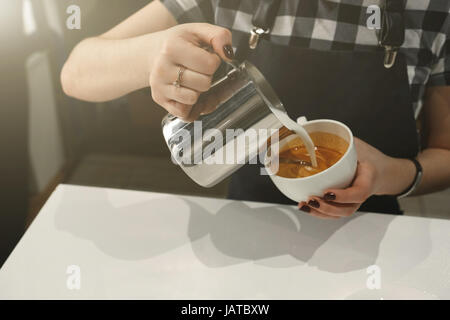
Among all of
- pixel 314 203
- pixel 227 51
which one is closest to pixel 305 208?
pixel 314 203

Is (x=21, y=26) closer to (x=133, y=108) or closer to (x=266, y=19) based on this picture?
(x=133, y=108)

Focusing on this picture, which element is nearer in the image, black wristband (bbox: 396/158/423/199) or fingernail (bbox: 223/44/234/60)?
fingernail (bbox: 223/44/234/60)

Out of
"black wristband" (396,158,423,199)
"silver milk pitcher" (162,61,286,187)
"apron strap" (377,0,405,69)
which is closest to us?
Result: "silver milk pitcher" (162,61,286,187)

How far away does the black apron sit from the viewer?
714 millimetres

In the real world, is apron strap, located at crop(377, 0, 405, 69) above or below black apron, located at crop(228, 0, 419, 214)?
above

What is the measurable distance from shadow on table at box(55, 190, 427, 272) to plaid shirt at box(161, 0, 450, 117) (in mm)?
276

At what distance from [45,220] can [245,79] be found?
0.45 meters

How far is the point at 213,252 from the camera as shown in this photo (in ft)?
2.22

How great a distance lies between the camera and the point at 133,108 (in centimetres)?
89

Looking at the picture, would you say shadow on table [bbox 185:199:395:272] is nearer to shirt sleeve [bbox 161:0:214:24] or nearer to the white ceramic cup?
the white ceramic cup

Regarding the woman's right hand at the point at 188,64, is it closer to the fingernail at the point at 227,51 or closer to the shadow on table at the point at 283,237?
the fingernail at the point at 227,51

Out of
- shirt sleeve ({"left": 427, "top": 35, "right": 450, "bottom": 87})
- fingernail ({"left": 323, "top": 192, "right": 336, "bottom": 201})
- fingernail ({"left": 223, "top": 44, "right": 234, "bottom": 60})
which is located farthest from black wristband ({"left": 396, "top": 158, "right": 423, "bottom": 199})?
fingernail ({"left": 223, "top": 44, "right": 234, "bottom": 60})
